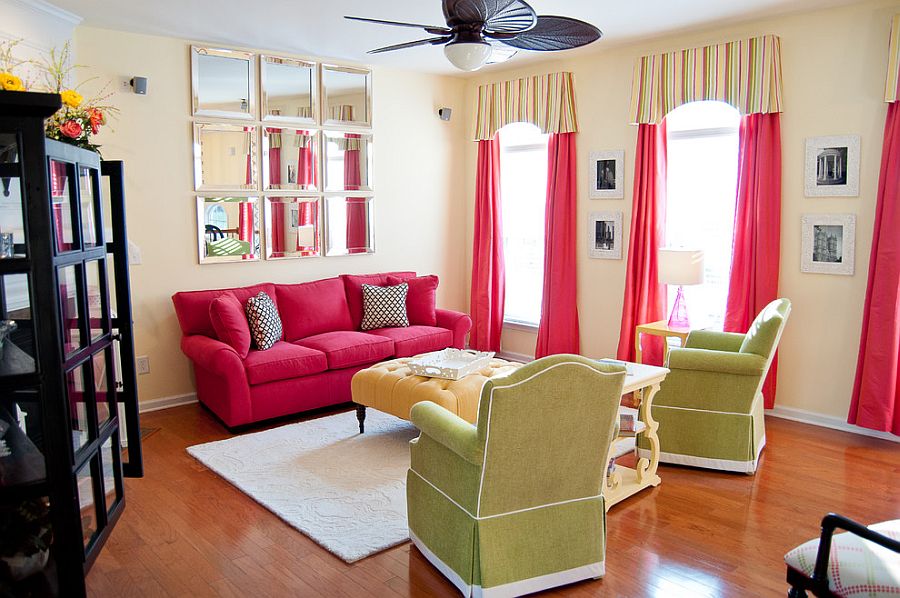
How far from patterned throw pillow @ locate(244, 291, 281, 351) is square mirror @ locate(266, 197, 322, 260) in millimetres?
770

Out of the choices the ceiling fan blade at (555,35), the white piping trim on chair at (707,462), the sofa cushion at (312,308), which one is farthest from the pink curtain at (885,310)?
the sofa cushion at (312,308)

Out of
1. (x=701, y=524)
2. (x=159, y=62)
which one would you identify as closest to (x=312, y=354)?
(x=159, y=62)

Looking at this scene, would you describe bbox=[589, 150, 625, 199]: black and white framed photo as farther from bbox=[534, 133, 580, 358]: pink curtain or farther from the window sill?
the window sill

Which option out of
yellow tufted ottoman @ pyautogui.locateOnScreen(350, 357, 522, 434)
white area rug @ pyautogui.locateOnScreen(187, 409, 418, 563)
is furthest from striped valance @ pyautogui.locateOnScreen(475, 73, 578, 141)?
white area rug @ pyautogui.locateOnScreen(187, 409, 418, 563)

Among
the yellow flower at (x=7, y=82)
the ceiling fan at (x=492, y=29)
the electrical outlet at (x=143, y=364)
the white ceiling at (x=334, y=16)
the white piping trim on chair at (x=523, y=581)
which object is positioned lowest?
the white piping trim on chair at (x=523, y=581)

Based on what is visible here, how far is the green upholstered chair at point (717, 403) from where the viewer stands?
13.0 ft

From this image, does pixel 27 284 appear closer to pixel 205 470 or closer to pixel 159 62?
pixel 205 470

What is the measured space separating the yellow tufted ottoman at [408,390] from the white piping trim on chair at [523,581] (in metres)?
1.21

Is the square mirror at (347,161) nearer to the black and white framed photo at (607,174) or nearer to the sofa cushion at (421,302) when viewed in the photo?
the sofa cushion at (421,302)

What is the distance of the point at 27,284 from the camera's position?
75.5 inches

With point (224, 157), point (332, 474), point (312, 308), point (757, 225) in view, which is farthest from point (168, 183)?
point (757, 225)

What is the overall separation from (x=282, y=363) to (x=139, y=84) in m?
2.26

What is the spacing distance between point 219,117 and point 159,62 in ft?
1.86

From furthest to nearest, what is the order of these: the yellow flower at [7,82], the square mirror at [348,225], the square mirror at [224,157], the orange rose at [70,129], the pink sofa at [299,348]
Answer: the square mirror at [348,225] → the square mirror at [224,157] → the pink sofa at [299,348] → the orange rose at [70,129] → the yellow flower at [7,82]
